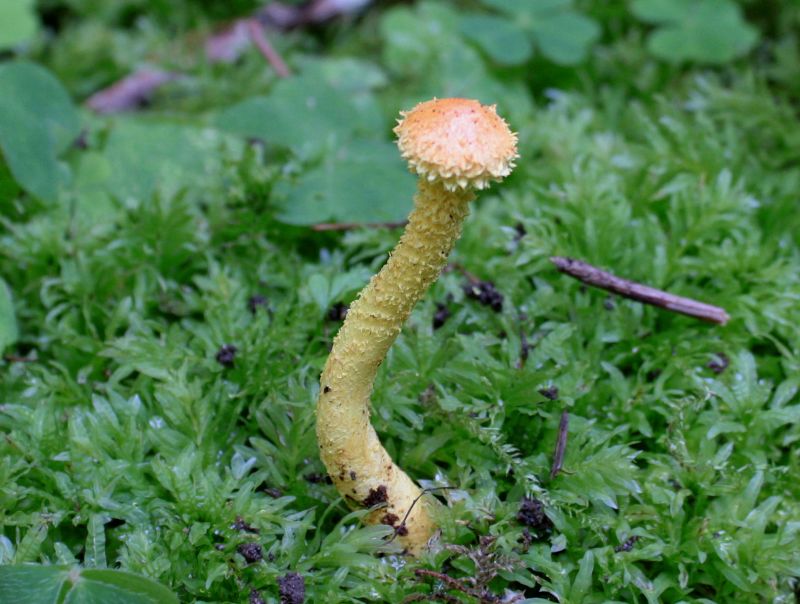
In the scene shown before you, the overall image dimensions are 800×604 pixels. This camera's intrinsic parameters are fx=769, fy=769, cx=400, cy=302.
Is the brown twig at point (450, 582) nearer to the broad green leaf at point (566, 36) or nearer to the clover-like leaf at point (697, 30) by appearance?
the broad green leaf at point (566, 36)

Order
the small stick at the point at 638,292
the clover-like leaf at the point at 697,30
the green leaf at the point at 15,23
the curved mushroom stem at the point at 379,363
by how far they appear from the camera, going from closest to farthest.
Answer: the curved mushroom stem at the point at 379,363 < the small stick at the point at 638,292 < the green leaf at the point at 15,23 < the clover-like leaf at the point at 697,30

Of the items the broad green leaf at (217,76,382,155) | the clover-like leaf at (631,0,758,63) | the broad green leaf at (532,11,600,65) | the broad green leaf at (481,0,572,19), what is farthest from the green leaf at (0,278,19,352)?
the clover-like leaf at (631,0,758,63)

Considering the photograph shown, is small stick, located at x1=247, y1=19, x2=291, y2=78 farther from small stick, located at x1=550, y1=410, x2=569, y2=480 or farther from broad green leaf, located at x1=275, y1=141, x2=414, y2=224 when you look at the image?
small stick, located at x1=550, y1=410, x2=569, y2=480

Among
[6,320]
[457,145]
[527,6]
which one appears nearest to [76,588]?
[6,320]

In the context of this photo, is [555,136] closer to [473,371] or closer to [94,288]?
[473,371]

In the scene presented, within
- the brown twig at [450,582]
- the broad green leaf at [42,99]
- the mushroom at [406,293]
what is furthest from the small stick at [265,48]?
the brown twig at [450,582]

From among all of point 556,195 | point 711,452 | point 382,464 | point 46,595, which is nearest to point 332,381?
point 382,464
